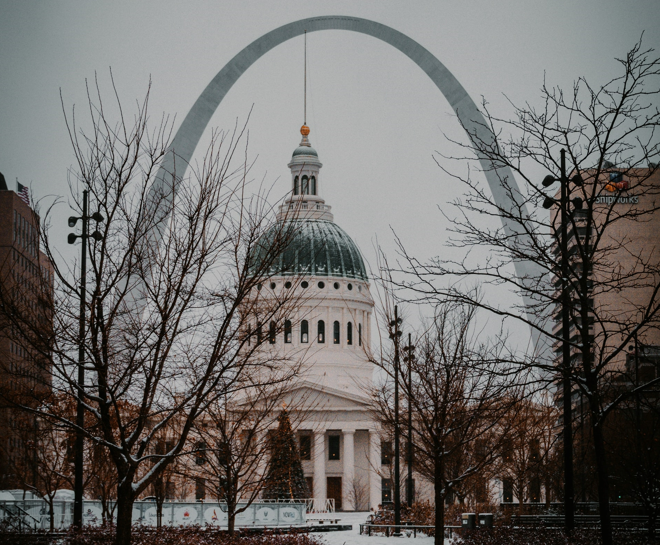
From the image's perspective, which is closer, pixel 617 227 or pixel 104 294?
pixel 104 294

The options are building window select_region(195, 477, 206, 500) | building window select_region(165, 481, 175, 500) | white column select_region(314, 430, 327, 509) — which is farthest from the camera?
white column select_region(314, 430, 327, 509)

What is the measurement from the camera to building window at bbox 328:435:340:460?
114812 mm

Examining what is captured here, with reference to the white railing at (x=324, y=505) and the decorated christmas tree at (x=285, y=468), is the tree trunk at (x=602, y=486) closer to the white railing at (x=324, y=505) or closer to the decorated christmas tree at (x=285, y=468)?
the decorated christmas tree at (x=285, y=468)

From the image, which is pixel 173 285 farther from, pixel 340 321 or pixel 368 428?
pixel 340 321

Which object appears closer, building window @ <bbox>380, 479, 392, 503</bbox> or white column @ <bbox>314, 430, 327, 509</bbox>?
white column @ <bbox>314, 430, 327, 509</bbox>

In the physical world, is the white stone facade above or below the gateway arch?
below

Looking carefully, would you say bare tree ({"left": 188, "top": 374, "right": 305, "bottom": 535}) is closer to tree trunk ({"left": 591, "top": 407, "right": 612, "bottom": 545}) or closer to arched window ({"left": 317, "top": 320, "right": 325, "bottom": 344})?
tree trunk ({"left": 591, "top": 407, "right": 612, "bottom": 545})

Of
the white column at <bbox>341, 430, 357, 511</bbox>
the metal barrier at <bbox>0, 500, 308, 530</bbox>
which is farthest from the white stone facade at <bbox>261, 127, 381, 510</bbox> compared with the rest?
the metal barrier at <bbox>0, 500, 308, 530</bbox>

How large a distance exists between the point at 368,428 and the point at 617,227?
3355 cm

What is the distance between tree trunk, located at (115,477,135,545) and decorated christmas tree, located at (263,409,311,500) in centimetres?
1513

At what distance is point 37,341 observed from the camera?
18141 millimetres

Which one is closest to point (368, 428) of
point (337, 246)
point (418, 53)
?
point (337, 246)

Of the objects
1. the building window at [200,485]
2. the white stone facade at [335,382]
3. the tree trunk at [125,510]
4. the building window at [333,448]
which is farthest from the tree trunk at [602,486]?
the building window at [333,448]

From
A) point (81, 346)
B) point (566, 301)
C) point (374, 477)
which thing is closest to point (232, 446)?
point (81, 346)
